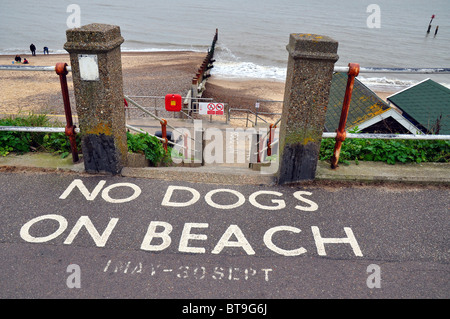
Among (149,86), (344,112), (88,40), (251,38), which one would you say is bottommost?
(149,86)

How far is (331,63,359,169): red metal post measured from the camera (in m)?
4.02

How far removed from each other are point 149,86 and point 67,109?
2470 centimetres

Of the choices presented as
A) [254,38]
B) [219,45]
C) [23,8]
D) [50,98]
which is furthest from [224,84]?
[23,8]

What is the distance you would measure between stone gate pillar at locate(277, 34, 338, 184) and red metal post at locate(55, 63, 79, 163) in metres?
2.69

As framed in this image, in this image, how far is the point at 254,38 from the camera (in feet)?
194

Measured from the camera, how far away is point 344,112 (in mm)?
4336

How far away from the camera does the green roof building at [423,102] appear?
11.0 meters

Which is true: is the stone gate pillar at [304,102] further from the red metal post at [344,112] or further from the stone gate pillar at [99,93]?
the stone gate pillar at [99,93]

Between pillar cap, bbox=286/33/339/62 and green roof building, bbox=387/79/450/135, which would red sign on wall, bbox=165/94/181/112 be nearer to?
green roof building, bbox=387/79/450/135

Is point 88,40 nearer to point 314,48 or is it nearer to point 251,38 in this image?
point 314,48

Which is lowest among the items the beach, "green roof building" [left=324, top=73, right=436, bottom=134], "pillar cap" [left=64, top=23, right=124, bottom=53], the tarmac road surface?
the beach

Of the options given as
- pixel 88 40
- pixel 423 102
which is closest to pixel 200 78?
pixel 423 102

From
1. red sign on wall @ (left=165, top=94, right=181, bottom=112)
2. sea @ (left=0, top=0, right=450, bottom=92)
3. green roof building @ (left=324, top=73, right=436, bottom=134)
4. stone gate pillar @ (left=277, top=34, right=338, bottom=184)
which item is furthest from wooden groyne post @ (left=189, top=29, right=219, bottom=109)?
stone gate pillar @ (left=277, top=34, right=338, bottom=184)
